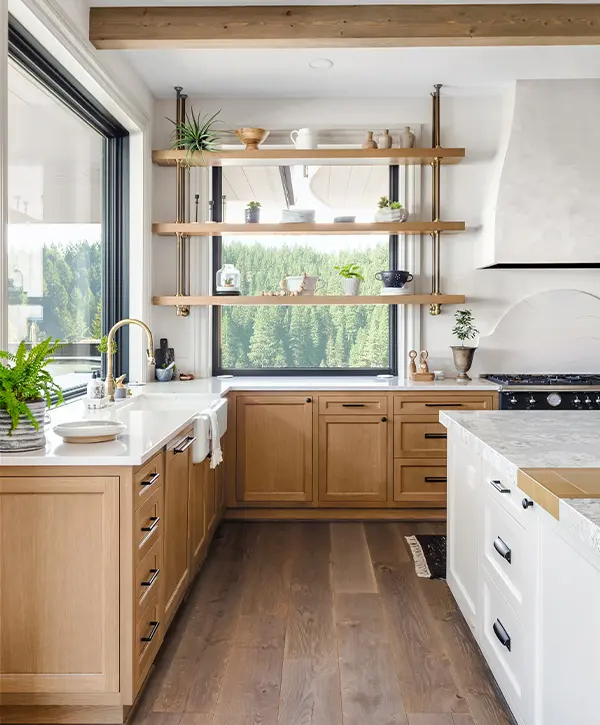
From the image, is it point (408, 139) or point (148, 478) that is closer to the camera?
point (148, 478)

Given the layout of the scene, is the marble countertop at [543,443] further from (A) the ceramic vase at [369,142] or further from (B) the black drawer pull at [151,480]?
(A) the ceramic vase at [369,142]

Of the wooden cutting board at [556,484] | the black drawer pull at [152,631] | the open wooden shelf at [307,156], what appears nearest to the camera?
the wooden cutting board at [556,484]

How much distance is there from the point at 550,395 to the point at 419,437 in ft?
2.72

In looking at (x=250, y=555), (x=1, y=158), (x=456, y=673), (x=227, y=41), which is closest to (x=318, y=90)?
(x=227, y=41)

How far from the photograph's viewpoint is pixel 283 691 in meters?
2.22

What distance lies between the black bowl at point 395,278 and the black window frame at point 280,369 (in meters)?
0.29

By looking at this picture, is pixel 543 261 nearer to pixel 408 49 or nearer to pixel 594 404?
pixel 594 404

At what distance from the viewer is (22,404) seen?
197cm

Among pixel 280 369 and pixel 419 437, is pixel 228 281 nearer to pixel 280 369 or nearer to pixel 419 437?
pixel 280 369

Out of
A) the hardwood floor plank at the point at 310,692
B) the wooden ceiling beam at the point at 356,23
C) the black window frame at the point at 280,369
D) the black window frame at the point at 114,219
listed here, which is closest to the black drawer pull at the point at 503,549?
the hardwood floor plank at the point at 310,692

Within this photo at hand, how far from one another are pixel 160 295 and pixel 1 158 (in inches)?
92.2

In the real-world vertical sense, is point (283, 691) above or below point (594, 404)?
below

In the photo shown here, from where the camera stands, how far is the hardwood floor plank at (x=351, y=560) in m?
3.13

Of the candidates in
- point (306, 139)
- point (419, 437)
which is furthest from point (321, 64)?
point (419, 437)
